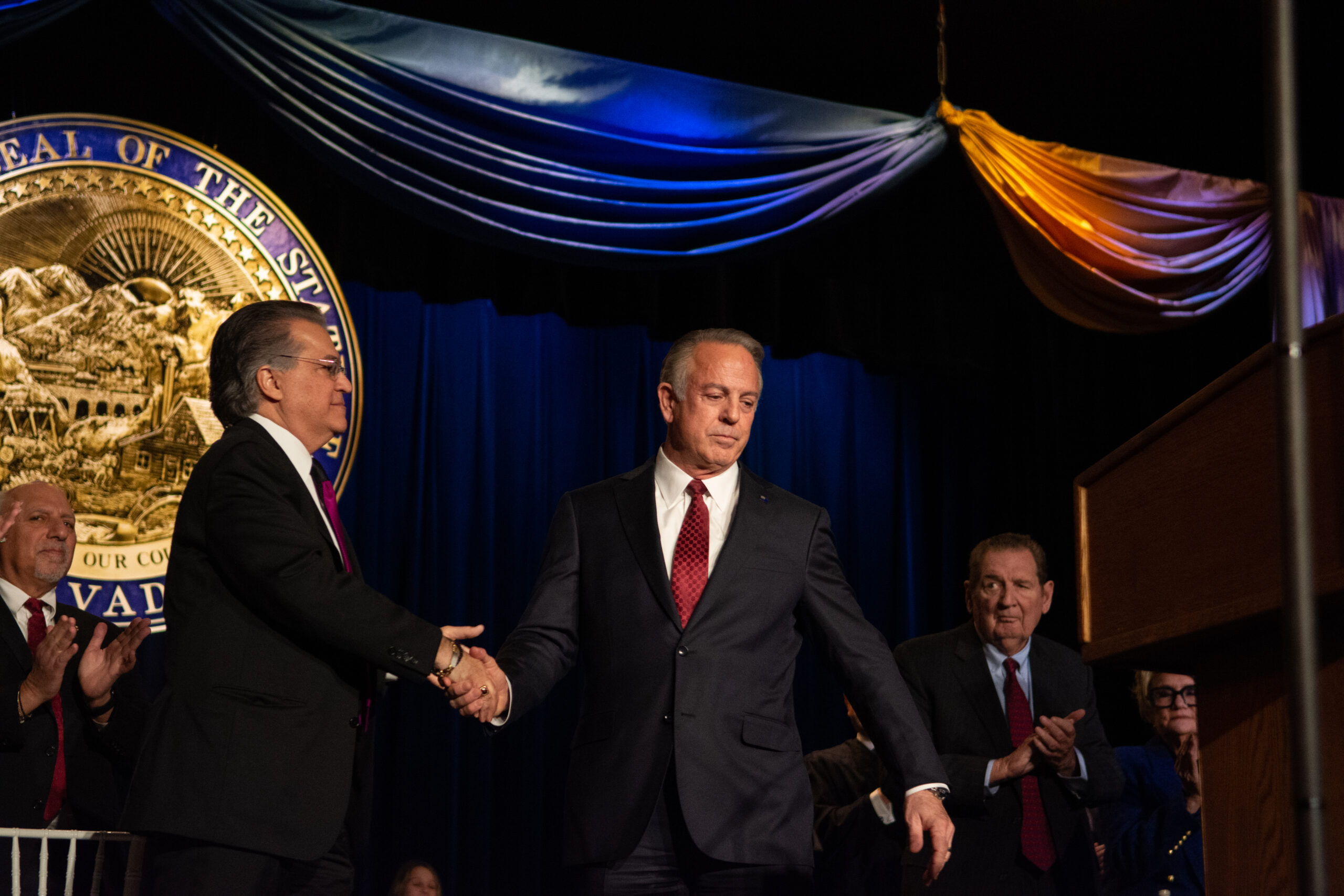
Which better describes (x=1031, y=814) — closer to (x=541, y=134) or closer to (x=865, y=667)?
(x=865, y=667)

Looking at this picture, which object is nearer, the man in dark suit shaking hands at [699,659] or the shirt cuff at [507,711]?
the man in dark suit shaking hands at [699,659]

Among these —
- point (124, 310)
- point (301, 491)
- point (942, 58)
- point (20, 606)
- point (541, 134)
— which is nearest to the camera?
point (301, 491)

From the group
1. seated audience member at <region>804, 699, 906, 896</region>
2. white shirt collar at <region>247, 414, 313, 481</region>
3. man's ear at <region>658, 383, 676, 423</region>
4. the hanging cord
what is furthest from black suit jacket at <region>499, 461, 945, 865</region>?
the hanging cord

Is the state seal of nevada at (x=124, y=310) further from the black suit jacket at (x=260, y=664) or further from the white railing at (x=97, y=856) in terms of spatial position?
the black suit jacket at (x=260, y=664)

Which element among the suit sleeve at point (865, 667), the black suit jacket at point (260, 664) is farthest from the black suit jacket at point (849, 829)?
the black suit jacket at point (260, 664)

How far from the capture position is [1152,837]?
3.54 metres

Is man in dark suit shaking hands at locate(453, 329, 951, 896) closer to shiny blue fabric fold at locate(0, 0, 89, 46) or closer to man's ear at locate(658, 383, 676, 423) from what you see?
man's ear at locate(658, 383, 676, 423)

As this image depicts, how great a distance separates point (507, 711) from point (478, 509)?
2146mm

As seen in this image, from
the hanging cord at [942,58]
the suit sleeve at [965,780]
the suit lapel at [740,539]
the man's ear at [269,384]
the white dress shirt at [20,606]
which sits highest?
the hanging cord at [942,58]

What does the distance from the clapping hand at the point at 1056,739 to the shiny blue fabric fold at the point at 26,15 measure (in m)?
2.98

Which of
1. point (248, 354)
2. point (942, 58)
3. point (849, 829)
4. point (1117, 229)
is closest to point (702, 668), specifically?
point (248, 354)

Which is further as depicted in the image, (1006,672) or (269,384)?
(1006,672)

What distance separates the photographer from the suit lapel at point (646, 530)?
252cm

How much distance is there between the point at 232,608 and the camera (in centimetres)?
231
